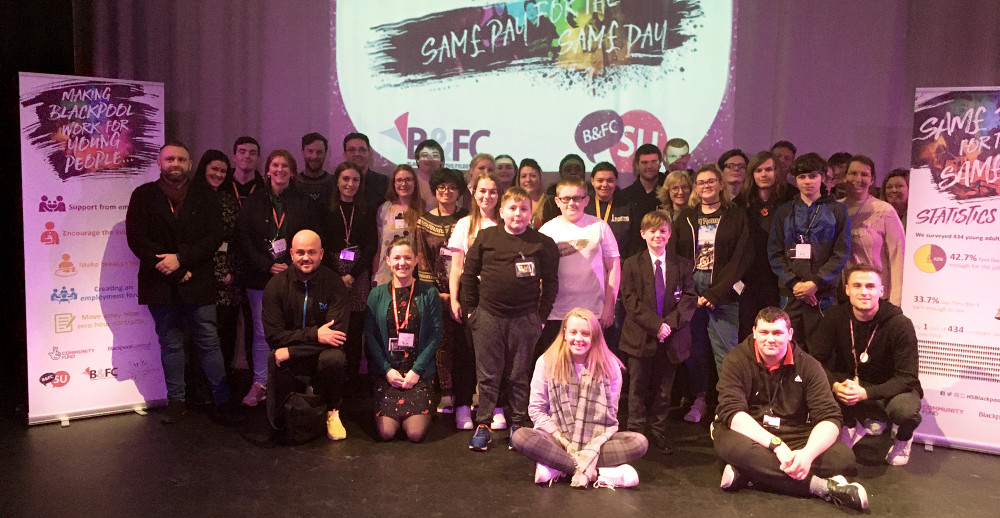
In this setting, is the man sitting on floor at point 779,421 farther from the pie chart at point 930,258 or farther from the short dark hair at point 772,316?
the pie chart at point 930,258

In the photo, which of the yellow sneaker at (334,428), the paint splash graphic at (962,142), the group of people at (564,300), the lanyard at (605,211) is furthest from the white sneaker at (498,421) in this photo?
the paint splash graphic at (962,142)

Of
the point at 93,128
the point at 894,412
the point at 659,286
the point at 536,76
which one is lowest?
the point at 894,412

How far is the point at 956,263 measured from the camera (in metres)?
3.90

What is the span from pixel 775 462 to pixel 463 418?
69.4 inches

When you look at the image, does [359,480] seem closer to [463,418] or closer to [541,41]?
[463,418]

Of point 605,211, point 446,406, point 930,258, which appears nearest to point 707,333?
point 605,211

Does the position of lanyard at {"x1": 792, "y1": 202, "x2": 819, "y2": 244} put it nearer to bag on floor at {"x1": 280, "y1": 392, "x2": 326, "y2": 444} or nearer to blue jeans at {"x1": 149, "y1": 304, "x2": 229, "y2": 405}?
bag on floor at {"x1": 280, "y1": 392, "x2": 326, "y2": 444}

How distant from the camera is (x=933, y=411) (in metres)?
3.99

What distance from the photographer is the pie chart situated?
12.9 feet

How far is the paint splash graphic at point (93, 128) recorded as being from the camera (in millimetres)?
4070

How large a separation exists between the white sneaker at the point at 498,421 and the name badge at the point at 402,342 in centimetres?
62

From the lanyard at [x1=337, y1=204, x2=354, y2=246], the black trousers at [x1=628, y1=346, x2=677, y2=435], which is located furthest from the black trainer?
the lanyard at [x1=337, y1=204, x2=354, y2=246]

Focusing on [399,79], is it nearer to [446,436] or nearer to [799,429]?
[446,436]

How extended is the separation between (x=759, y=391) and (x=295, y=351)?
2.39 metres
